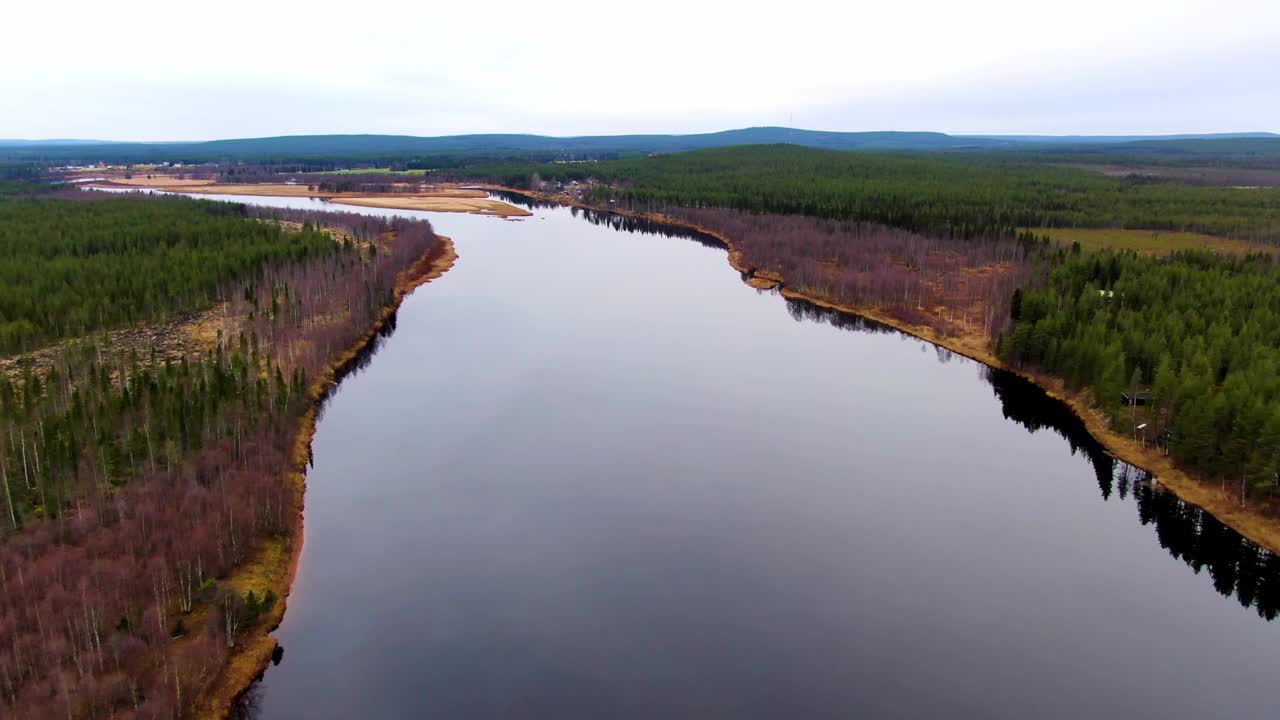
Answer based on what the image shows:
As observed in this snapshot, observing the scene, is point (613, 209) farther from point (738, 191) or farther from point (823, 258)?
point (823, 258)

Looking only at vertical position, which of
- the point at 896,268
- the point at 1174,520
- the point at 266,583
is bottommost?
the point at 1174,520

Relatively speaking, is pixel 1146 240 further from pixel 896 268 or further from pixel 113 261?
pixel 113 261

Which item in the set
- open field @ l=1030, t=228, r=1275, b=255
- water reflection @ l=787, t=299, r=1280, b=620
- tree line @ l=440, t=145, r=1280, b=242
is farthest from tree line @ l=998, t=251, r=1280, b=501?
tree line @ l=440, t=145, r=1280, b=242

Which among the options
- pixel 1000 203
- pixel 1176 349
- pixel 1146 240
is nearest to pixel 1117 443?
pixel 1176 349

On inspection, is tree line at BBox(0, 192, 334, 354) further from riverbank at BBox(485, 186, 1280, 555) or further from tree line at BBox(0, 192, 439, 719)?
riverbank at BBox(485, 186, 1280, 555)

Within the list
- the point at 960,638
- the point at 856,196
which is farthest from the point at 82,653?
the point at 856,196
